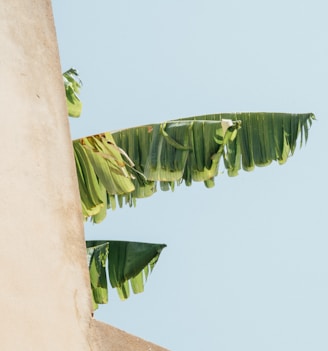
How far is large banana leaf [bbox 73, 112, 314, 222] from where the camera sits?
7191mm

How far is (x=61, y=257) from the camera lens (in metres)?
3.20

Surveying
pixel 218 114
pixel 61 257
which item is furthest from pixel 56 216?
pixel 218 114

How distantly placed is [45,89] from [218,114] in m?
4.55

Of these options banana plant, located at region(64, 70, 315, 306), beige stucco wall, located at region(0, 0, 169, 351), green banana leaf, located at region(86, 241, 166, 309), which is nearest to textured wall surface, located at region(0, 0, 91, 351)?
beige stucco wall, located at region(0, 0, 169, 351)

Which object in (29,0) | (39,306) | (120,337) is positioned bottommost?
(120,337)

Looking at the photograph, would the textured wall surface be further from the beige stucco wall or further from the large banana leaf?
the large banana leaf

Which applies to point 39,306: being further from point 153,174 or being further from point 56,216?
point 153,174

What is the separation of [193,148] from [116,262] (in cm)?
117

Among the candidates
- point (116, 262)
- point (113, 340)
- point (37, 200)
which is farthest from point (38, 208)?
point (116, 262)

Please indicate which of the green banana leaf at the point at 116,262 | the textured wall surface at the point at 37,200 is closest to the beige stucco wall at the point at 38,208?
the textured wall surface at the point at 37,200

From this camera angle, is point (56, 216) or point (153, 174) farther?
point (153, 174)

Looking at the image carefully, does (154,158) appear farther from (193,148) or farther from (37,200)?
(37,200)

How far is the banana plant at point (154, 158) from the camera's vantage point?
6.68 meters

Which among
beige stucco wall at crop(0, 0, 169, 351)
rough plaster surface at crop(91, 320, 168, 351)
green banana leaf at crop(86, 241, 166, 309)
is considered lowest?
green banana leaf at crop(86, 241, 166, 309)
